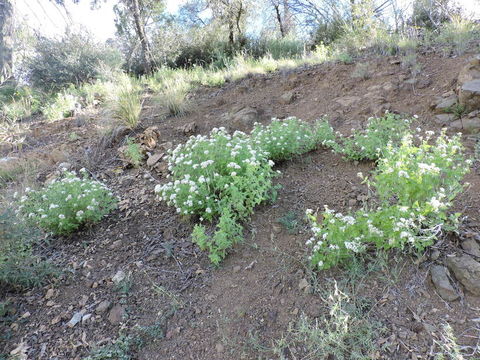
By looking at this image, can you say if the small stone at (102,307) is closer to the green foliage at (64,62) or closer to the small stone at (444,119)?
the small stone at (444,119)

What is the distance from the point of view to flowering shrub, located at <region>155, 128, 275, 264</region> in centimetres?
274

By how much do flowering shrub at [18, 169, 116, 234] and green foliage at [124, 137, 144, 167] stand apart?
926mm

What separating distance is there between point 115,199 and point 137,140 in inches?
63.1

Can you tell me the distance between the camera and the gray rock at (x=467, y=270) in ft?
6.82

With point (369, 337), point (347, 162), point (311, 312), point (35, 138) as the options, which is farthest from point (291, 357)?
point (35, 138)

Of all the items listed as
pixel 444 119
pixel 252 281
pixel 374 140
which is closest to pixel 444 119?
pixel 444 119

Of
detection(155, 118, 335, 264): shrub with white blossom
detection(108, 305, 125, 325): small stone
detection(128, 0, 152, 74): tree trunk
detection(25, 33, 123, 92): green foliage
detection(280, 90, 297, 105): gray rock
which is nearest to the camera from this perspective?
detection(108, 305, 125, 325): small stone

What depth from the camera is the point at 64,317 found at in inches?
101

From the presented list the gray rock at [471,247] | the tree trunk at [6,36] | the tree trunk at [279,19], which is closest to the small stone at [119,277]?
the gray rock at [471,247]

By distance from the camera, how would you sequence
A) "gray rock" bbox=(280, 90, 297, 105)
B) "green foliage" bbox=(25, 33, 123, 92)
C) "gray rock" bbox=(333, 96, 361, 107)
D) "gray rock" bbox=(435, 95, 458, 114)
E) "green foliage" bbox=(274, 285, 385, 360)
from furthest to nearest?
"green foliage" bbox=(25, 33, 123, 92) → "gray rock" bbox=(280, 90, 297, 105) → "gray rock" bbox=(333, 96, 361, 107) → "gray rock" bbox=(435, 95, 458, 114) → "green foliage" bbox=(274, 285, 385, 360)

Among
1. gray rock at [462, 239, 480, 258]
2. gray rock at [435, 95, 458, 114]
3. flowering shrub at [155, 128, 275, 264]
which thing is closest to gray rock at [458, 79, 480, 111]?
gray rock at [435, 95, 458, 114]

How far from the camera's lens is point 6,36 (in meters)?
8.05

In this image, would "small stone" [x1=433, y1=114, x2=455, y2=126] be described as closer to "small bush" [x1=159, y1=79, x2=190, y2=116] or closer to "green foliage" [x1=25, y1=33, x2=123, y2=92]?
"small bush" [x1=159, y1=79, x2=190, y2=116]

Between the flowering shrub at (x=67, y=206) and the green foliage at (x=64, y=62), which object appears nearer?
the flowering shrub at (x=67, y=206)
